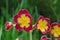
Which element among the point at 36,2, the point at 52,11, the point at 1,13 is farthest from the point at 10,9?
the point at 52,11

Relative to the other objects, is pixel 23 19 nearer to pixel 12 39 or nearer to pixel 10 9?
pixel 12 39

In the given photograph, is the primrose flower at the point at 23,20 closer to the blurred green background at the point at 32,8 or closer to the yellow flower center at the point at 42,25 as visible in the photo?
the yellow flower center at the point at 42,25

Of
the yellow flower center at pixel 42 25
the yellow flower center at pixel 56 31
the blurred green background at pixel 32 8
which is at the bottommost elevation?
the yellow flower center at pixel 56 31

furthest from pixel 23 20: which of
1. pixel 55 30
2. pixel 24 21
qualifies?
pixel 55 30

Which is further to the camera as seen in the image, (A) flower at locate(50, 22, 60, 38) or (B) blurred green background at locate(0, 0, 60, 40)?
(B) blurred green background at locate(0, 0, 60, 40)

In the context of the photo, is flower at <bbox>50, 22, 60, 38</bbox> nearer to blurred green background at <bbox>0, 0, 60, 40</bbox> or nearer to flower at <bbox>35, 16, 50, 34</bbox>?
flower at <bbox>35, 16, 50, 34</bbox>

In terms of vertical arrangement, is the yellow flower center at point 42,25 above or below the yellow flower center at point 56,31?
above

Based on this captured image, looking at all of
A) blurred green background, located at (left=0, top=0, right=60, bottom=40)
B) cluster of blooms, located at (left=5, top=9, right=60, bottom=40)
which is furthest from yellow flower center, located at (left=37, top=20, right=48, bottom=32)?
blurred green background, located at (left=0, top=0, right=60, bottom=40)

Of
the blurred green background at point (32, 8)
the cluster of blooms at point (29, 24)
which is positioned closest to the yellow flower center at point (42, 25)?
the cluster of blooms at point (29, 24)
